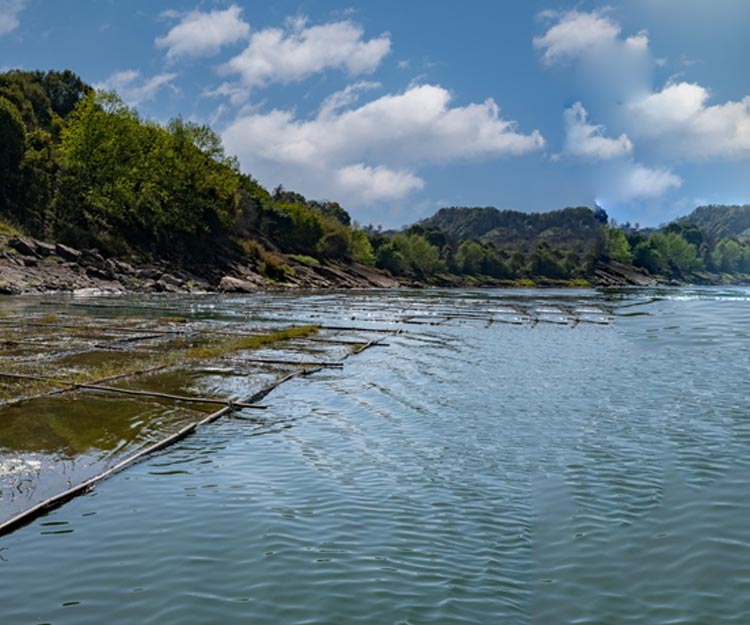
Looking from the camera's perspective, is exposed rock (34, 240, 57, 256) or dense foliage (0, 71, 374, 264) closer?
exposed rock (34, 240, 57, 256)

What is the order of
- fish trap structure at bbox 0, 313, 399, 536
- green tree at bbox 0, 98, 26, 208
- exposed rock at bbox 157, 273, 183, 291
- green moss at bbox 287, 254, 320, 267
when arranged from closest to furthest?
fish trap structure at bbox 0, 313, 399, 536
exposed rock at bbox 157, 273, 183, 291
green tree at bbox 0, 98, 26, 208
green moss at bbox 287, 254, 320, 267

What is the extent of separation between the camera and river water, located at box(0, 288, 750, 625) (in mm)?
6539

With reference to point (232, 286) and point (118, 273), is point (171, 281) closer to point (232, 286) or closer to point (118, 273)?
point (118, 273)

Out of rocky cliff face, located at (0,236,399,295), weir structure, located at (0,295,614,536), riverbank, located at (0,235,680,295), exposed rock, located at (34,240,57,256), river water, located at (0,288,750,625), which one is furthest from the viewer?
exposed rock, located at (34,240,57,256)

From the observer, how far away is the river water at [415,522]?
654 centimetres

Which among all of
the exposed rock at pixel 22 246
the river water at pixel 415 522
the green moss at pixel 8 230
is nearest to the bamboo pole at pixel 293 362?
the river water at pixel 415 522

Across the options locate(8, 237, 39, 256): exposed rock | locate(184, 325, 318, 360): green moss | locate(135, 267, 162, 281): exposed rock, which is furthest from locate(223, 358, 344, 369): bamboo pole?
locate(135, 267, 162, 281): exposed rock

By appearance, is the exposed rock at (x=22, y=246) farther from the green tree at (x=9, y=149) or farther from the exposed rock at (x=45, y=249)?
the green tree at (x=9, y=149)

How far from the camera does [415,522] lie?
28.1 ft

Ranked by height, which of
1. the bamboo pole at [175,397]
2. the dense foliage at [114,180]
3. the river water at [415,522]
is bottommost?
the river water at [415,522]

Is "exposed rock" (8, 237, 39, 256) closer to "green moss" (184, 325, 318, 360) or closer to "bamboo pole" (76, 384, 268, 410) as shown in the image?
"green moss" (184, 325, 318, 360)

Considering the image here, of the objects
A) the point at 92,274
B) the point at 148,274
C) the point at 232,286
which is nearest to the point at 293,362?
the point at 92,274

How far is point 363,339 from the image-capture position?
98.7ft

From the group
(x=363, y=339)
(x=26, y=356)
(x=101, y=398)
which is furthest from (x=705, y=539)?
(x=363, y=339)
